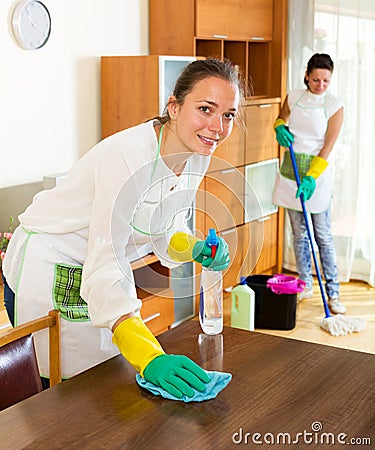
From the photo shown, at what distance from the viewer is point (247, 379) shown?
1.53 metres

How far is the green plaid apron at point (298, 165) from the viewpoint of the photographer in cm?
436

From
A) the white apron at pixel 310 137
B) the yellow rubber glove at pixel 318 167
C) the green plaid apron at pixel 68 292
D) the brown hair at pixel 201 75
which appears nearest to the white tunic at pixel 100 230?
the green plaid apron at pixel 68 292

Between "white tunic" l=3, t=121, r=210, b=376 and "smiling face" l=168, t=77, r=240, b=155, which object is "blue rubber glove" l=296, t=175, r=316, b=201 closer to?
"white tunic" l=3, t=121, r=210, b=376

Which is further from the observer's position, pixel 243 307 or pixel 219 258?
pixel 243 307

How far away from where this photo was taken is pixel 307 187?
13.8ft

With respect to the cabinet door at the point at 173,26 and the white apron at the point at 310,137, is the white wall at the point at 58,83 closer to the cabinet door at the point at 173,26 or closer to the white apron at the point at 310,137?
the cabinet door at the point at 173,26

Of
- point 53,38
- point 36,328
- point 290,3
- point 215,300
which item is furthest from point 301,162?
point 36,328

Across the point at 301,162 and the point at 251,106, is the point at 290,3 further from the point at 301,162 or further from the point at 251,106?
the point at 301,162

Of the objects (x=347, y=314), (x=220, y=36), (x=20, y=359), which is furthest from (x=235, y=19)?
(x=20, y=359)

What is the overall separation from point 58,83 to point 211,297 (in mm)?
2126

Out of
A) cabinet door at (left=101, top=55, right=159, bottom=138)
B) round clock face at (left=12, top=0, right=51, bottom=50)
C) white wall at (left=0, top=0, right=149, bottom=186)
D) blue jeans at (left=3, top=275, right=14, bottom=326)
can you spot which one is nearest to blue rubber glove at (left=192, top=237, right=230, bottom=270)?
blue jeans at (left=3, top=275, right=14, bottom=326)

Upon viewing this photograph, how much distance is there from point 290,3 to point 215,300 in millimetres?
3458

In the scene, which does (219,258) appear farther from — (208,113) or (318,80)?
(318,80)

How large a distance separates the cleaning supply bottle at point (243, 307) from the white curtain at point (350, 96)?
1.27 m
